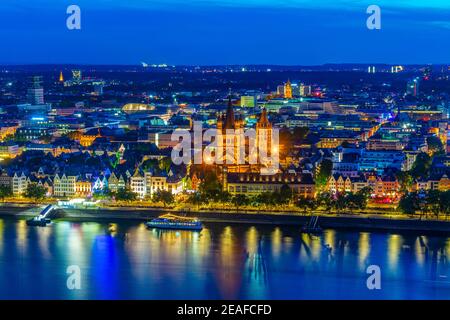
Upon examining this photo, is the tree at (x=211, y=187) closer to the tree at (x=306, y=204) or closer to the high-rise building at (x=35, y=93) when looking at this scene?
the tree at (x=306, y=204)

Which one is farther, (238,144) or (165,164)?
(165,164)

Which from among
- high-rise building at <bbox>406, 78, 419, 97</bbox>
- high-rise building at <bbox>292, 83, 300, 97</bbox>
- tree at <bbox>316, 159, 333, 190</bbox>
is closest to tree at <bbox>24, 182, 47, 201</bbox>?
tree at <bbox>316, 159, 333, 190</bbox>

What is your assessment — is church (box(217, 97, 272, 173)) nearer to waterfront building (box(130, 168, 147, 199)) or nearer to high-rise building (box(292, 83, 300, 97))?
waterfront building (box(130, 168, 147, 199))

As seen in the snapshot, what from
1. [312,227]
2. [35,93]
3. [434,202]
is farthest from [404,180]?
[35,93]

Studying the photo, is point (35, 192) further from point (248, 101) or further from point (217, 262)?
point (248, 101)

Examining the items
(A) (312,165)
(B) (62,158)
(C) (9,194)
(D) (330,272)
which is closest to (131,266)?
(D) (330,272)

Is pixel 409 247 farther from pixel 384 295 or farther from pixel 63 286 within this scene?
pixel 63 286
